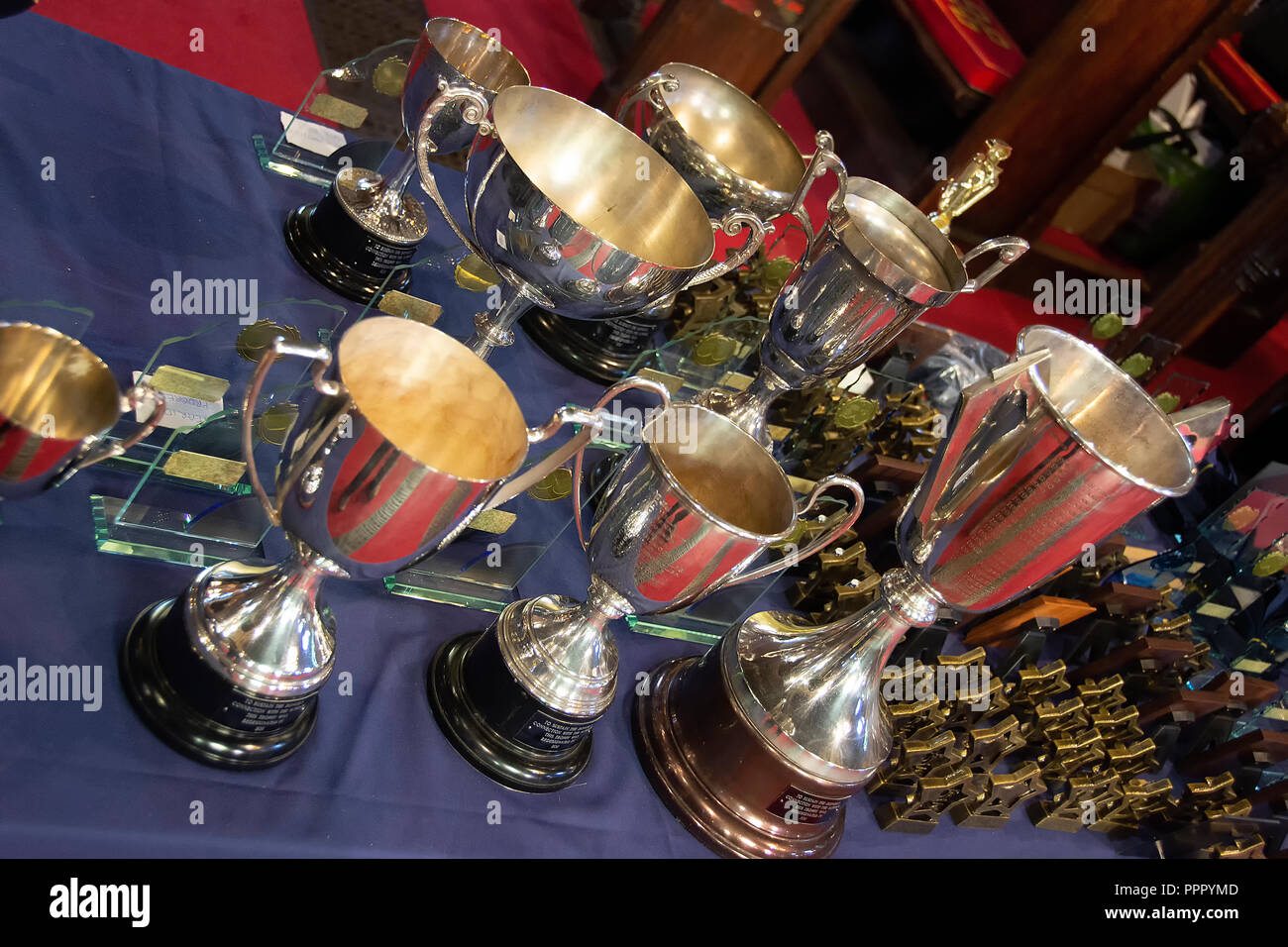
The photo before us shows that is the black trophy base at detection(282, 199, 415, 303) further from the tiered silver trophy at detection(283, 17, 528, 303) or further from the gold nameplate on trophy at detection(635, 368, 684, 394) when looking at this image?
the gold nameplate on trophy at detection(635, 368, 684, 394)

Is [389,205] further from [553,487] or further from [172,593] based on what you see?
[172,593]

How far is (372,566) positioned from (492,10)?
7.62 feet

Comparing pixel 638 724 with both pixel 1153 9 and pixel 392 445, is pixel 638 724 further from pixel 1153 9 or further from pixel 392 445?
pixel 1153 9

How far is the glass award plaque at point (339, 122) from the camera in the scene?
5.14 ft

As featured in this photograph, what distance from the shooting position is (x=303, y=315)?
1.14m

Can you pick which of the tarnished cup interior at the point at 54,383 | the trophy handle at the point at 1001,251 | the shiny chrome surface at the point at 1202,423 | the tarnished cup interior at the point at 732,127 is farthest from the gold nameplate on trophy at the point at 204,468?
the shiny chrome surface at the point at 1202,423

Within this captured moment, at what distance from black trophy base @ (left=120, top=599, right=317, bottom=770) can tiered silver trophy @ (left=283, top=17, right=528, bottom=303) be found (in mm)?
616

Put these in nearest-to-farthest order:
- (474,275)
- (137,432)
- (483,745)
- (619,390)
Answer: (137,432) → (619,390) → (483,745) → (474,275)

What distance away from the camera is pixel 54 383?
0.79 metres

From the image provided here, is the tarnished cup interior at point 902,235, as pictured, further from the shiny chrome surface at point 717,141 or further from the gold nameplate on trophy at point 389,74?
the gold nameplate on trophy at point 389,74

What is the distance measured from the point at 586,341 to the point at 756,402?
1.01ft

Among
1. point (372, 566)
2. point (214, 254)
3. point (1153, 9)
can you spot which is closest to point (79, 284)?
point (214, 254)

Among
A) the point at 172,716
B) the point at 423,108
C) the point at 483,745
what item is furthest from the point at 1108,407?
the point at 172,716

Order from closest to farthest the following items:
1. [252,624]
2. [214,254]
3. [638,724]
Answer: [252,624]
[638,724]
[214,254]
